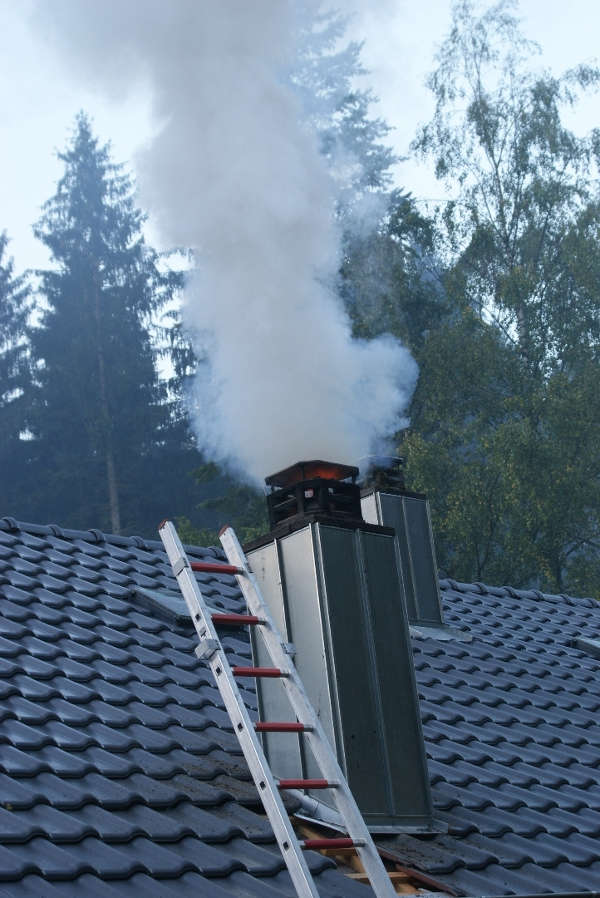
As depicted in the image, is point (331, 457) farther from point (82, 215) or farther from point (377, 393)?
point (82, 215)

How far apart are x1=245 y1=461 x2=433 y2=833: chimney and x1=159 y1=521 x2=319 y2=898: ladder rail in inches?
23.0

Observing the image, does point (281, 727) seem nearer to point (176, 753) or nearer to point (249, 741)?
point (249, 741)

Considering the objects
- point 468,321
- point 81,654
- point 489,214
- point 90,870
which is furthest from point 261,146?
point 489,214

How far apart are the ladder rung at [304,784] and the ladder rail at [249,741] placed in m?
0.09

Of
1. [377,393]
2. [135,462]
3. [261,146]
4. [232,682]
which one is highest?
[135,462]

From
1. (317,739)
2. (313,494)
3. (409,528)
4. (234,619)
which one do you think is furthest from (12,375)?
(317,739)

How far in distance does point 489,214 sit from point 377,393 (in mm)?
19313

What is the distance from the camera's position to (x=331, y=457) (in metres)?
7.39

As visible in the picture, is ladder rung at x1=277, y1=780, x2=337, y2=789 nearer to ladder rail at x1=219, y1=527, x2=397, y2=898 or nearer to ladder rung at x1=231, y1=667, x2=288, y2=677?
ladder rail at x1=219, y1=527, x2=397, y2=898

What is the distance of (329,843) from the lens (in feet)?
13.8

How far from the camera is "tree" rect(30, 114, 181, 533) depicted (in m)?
31.8

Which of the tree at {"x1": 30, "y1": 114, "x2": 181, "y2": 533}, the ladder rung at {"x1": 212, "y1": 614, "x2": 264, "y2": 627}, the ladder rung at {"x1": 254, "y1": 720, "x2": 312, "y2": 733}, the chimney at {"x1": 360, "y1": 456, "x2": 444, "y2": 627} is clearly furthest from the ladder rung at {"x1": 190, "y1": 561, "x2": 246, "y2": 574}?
the tree at {"x1": 30, "y1": 114, "x2": 181, "y2": 533}

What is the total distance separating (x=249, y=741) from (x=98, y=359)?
2949 cm

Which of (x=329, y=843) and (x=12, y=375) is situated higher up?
(x=12, y=375)
